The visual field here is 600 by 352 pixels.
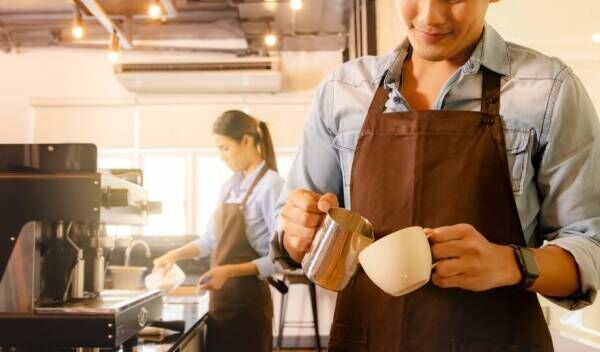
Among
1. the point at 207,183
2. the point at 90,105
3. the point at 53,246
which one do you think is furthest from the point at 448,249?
the point at 90,105

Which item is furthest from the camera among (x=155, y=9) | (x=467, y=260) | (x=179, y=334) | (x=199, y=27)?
(x=199, y=27)

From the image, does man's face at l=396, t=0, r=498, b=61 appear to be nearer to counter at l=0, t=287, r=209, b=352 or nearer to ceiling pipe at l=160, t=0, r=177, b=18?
counter at l=0, t=287, r=209, b=352

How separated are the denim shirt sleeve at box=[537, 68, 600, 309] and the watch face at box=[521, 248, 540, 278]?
0.08 meters

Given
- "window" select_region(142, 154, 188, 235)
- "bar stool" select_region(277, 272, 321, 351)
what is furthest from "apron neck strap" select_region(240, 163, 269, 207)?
"window" select_region(142, 154, 188, 235)

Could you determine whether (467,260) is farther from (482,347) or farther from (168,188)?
(168,188)

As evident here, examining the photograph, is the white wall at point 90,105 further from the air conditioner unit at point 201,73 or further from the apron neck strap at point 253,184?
the apron neck strap at point 253,184

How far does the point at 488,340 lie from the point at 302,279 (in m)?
4.23

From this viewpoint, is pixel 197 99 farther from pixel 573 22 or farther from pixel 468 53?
pixel 468 53

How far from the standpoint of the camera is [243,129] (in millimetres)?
2830

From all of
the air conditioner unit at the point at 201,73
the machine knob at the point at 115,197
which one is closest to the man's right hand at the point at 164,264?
the machine knob at the point at 115,197

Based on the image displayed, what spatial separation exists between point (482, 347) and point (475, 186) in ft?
0.81

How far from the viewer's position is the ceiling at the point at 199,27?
5.12 metres

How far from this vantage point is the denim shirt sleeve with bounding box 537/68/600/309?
82cm

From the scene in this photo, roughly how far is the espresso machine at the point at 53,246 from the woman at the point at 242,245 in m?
0.90
